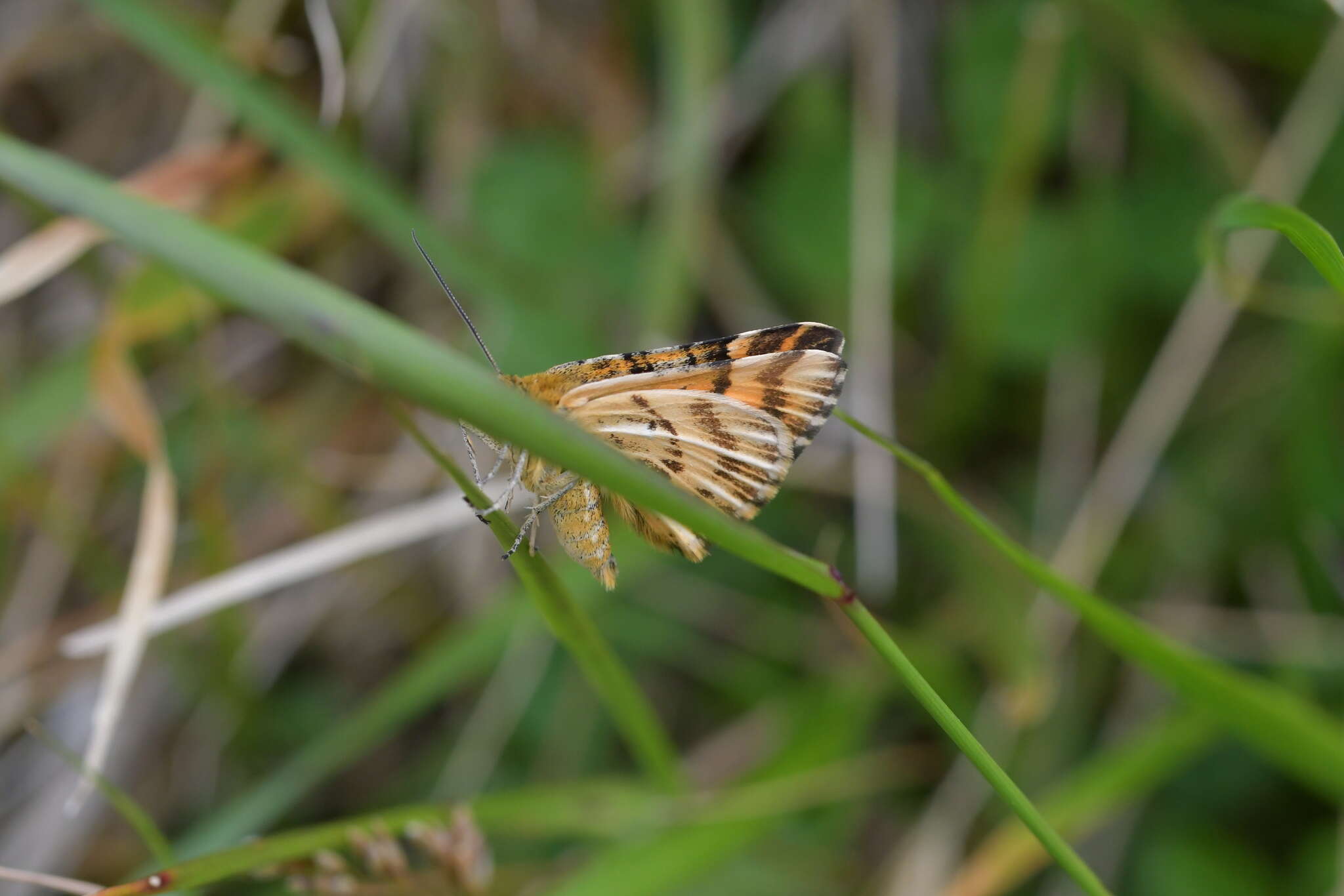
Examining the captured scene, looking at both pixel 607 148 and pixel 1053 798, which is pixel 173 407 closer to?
pixel 607 148

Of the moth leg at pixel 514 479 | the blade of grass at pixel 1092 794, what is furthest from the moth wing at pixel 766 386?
the blade of grass at pixel 1092 794

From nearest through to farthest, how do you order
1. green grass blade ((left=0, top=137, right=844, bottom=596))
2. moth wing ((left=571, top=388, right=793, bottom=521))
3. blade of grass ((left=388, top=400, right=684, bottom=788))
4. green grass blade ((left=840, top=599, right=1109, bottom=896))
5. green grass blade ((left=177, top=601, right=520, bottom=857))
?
green grass blade ((left=0, top=137, right=844, bottom=596)) → green grass blade ((left=840, top=599, right=1109, bottom=896)) → blade of grass ((left=388, top=400, right=684, bottom=788)) → moth wing ((left=571, top=388, right=793, bottom=521)) → green grass blade ((left=177, top=601, right=520, bottom=857))

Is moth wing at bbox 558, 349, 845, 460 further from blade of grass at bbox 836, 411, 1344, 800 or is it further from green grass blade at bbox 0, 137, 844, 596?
green grass blade at bbox 0, 137, 844, 596

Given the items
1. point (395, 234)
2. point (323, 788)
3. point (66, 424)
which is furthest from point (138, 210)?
point (323, 788)

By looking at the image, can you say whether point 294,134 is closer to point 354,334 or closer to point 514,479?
point 514,479

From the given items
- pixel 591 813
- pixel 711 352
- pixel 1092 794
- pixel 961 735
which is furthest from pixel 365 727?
pixel 1092 794

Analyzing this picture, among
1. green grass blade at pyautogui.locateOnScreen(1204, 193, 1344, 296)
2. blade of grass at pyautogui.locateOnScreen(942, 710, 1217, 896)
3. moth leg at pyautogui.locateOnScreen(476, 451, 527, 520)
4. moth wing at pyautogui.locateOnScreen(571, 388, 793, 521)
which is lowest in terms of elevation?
blade of grass at pyautogui.locateOnScreen(942, 710, 1217, 896)

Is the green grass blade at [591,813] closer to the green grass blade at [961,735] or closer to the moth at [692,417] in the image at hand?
the moth at [692,417]

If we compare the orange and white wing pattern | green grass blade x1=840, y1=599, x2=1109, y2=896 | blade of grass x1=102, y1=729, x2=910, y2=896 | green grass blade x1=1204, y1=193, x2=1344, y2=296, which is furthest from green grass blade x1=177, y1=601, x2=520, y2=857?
green grass blade x1=1204, y1=193, x2=1344, y2=296
